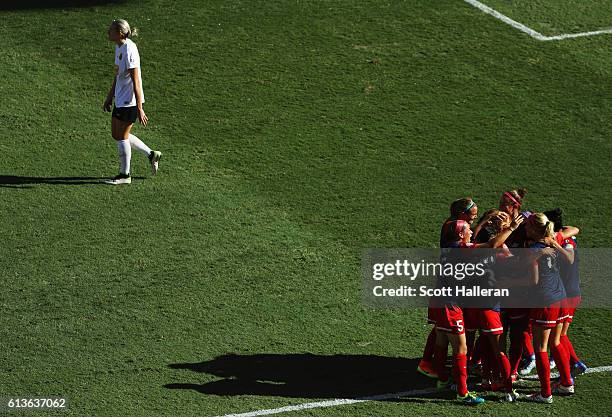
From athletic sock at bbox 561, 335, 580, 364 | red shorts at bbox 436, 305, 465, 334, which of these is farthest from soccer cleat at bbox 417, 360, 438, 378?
athletic sock at bbox 561, 335, 580, 364

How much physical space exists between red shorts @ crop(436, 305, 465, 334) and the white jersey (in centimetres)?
520

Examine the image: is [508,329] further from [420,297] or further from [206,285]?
[206,285]

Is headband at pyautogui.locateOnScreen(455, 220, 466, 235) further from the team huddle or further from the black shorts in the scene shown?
the black shorts

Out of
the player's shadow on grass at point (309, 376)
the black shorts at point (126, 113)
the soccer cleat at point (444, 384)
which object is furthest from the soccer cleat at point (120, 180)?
the soccer cleat at point (444, 384)

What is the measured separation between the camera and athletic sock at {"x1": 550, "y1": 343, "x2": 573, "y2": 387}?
10.6 meters

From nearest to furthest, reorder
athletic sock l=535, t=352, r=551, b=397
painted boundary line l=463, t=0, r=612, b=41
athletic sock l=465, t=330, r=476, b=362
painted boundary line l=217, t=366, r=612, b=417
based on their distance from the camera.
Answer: painted boundary line l=217, t=366, r=612, b=417 < athletic sock l=535, t=352, r=551, b=397 < athletic sock l=465, t=330, r=476, b=362 < painted boundary line l=463, t=0, r=612, b=41

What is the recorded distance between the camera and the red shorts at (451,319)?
1045 centimetres

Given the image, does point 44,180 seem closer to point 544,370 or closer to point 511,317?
point 511,317

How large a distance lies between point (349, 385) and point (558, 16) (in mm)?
9910

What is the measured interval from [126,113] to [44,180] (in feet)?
4.23

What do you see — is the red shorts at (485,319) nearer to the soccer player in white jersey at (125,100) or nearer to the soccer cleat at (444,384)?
the soccer cleat at (444,384)

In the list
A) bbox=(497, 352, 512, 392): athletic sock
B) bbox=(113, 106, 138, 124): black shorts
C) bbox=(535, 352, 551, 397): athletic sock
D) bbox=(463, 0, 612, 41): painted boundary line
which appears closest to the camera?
→ bbox=(535, 352, 551, 397): athletic sock

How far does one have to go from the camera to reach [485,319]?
34.6 ft

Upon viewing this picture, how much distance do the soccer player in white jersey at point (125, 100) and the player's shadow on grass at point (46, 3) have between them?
5215 millimetres
